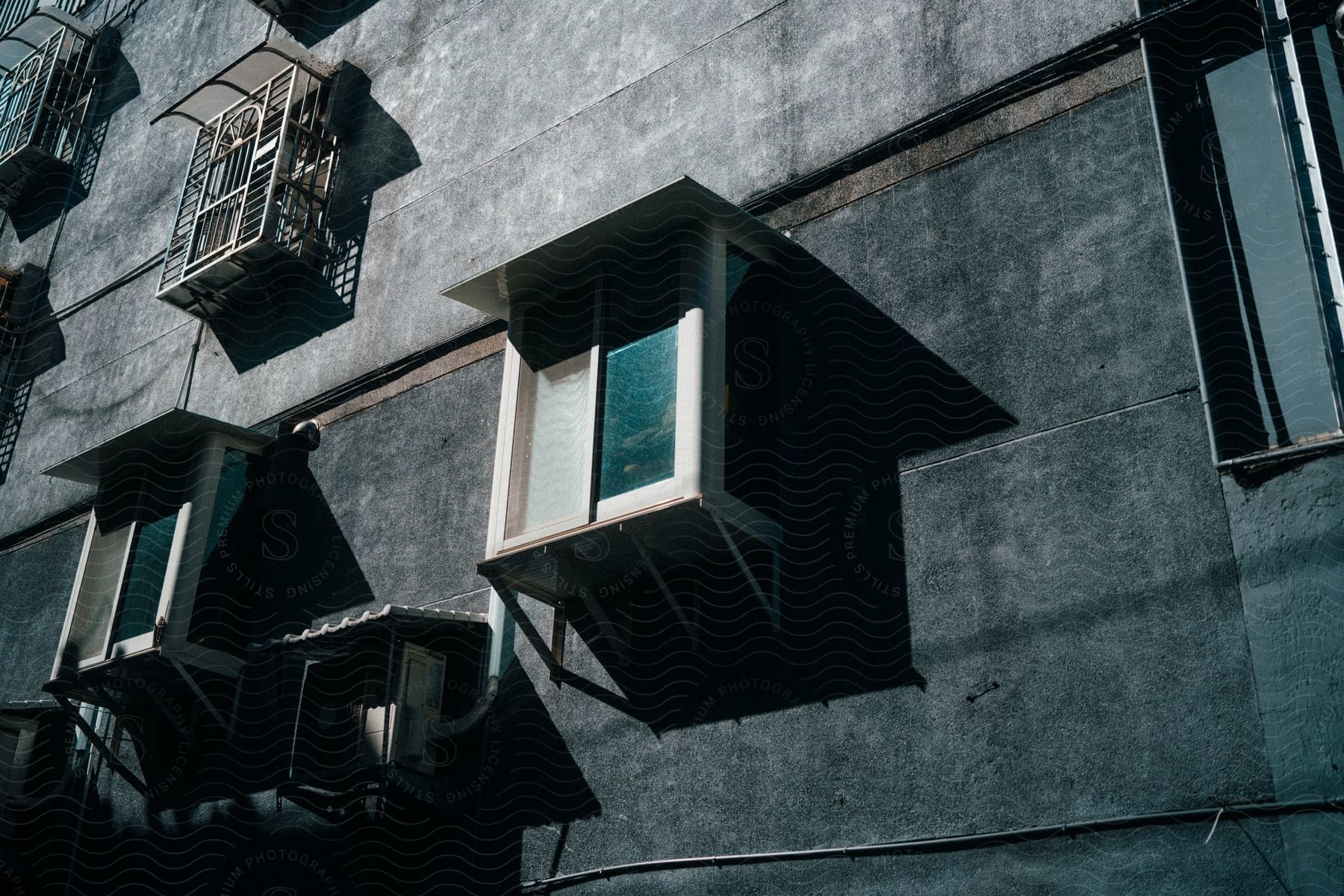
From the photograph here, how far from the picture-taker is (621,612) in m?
7.02

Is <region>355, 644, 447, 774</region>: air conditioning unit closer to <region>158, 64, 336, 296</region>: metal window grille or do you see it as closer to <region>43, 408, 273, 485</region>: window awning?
<region>43, 408, 273, 485</region>: window awning

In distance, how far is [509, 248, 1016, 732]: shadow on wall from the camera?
20.4 feet

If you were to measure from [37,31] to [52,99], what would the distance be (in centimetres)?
83

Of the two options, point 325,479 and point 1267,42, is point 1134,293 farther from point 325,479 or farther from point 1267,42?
point 325,479

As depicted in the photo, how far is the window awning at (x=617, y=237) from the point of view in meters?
6.91

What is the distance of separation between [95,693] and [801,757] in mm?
4893

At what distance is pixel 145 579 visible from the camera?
8766mm

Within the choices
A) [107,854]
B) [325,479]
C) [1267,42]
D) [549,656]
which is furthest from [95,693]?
[1267,42]

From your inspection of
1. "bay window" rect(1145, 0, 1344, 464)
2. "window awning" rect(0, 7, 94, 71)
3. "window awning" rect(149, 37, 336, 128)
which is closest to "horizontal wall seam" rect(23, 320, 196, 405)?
"window awning" rect(149, 37, 336, 128)

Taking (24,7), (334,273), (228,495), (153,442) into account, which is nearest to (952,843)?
(228,495)

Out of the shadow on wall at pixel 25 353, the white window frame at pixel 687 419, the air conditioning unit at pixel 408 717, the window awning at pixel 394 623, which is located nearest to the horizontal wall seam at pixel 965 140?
the white window frame at pixel 687 419

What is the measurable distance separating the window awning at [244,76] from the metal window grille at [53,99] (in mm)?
3099

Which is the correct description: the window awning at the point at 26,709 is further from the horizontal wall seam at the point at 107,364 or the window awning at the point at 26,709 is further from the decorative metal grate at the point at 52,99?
the decorative metal grate at the point at 52,99

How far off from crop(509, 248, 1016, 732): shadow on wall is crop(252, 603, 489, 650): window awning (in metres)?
0.42
